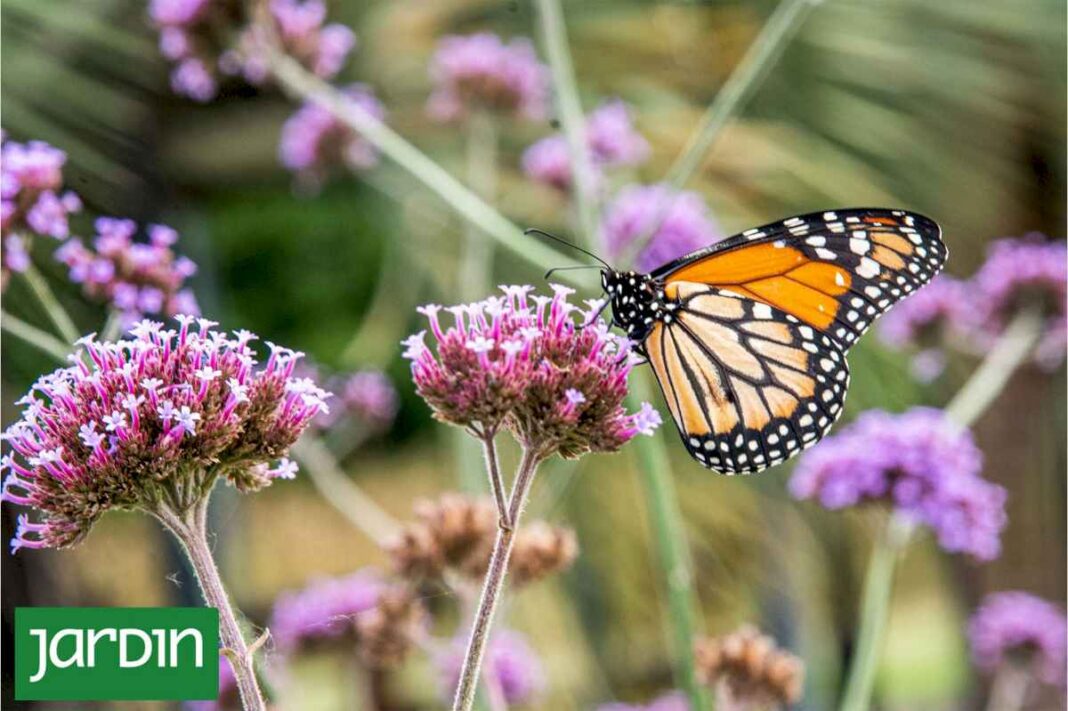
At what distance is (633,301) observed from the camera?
2.52ft

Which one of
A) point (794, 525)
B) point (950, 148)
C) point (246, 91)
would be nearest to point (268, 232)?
point (246, 91)

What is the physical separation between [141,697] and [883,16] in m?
1.77

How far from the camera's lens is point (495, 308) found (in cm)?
53

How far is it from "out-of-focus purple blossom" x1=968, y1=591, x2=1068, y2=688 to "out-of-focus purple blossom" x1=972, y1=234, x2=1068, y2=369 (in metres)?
0.34

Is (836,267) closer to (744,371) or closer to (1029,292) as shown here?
(744,371)

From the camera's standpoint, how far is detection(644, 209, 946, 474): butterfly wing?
0.79 metres

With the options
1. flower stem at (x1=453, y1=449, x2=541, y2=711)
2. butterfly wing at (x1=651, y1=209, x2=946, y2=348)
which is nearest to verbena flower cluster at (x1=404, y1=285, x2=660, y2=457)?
flower stem at (x1=453, y1=449, x2=541, y2=711)

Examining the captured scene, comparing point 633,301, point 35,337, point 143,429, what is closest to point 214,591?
point 143,429

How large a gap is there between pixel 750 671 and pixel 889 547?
0.16m

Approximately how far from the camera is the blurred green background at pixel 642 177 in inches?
69.6

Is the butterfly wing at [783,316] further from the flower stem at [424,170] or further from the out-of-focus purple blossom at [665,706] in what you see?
the out-of-focus purple blossom at [665,706]

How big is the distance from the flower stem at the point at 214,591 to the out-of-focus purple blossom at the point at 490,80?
0.85m

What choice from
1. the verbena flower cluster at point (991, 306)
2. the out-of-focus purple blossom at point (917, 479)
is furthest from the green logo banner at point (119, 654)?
the verbena flower cluster at point (991, 306)

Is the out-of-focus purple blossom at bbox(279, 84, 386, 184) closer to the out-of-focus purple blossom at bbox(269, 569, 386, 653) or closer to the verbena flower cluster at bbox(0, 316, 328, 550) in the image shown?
the out-of-focus purple blossom at bbox(269, 569, 386, 653)
